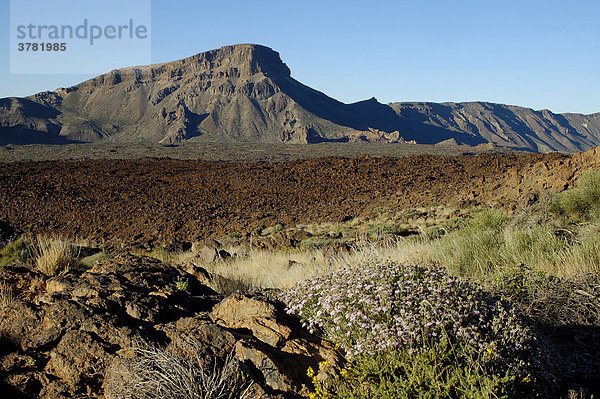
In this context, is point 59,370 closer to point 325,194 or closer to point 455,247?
point 455,247

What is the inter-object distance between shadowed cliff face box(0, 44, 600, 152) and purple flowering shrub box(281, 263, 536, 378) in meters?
102

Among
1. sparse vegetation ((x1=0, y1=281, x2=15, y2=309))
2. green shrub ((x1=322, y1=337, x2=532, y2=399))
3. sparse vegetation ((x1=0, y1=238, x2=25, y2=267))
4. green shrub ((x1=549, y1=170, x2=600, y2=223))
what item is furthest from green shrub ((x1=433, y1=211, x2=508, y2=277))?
sparse vegetation ((x1=0, y1=238, x2=25, y2=267))

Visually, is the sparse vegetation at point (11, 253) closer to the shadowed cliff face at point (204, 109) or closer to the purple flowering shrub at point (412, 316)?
the purple flowering shrub at point (412, 316)

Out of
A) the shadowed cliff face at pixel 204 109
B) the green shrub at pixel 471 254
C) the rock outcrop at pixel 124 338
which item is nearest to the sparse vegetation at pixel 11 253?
the rock outcrop at pixel 124 338

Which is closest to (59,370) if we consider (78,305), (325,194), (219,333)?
(78,305)

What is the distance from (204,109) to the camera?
146250mm

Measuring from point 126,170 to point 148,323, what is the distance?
2827 cm

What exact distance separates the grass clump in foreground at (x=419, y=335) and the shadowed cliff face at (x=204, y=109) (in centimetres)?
10247

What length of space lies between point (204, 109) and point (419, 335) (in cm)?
14950

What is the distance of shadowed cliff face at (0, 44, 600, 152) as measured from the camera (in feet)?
392

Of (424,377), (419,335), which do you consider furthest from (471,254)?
(424,377)

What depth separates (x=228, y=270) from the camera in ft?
24.3

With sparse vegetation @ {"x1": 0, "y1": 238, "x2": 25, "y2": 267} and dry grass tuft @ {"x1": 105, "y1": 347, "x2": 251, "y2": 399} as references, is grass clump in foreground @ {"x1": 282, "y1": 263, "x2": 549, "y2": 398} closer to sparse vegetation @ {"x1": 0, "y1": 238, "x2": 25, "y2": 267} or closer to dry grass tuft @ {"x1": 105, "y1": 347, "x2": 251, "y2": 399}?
dry grass tuft @ {"x1": 105, "y1": 347, "x2": 251, "y2": 399}

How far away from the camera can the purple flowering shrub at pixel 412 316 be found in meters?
2.94
